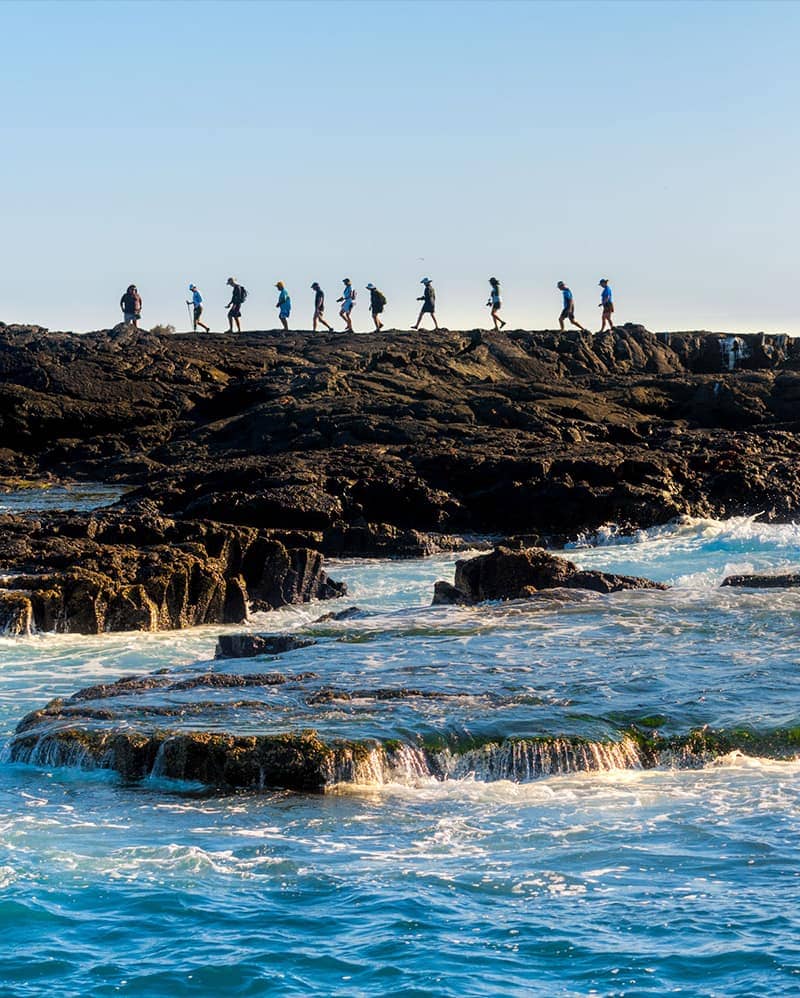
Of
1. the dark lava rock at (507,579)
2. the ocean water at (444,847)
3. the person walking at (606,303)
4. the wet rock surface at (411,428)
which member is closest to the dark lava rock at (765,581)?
the dark lava rock at (507,579)

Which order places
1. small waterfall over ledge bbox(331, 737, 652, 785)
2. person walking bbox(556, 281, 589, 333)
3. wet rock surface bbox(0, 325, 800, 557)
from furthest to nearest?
person walking bbox(556, 281, 589, 333) → wet rock surface bbox(0, 325, 800, 557) → small waterfall over ledge bbox(331, 737, 652, 785)

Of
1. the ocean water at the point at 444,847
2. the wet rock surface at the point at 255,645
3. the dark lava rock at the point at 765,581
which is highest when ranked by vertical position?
the dark lava rock at the point at 765,581

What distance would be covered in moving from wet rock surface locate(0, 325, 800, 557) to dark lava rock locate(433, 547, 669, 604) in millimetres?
6023

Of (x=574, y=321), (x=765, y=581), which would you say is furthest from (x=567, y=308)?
(x=765, y=581)

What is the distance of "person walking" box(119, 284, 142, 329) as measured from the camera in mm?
51406

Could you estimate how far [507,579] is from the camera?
1992 cm

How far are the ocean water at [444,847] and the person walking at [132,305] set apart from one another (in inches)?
1418

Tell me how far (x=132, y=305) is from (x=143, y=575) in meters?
33.3

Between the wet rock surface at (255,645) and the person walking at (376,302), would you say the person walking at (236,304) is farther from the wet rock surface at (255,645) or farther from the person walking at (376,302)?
the wet rock surface at (255,645)

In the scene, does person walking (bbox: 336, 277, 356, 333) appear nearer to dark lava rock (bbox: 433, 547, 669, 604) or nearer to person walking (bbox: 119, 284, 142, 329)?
person walking (bbox: 119, 284, 142, 329)

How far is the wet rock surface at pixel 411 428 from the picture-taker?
29.1 metres

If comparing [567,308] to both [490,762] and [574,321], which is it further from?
[490,762]

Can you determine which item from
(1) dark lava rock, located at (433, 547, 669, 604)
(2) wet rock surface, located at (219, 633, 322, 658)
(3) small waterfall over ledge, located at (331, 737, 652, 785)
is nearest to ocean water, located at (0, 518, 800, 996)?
(3) small waterfall over ledge, located at (331, 737, 652, 785)

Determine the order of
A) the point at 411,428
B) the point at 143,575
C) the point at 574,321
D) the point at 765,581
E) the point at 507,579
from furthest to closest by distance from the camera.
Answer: the point at 574,321 → the point at 411,428 → the point at 765,581 → the point at 507,579 → the point at 143,575
